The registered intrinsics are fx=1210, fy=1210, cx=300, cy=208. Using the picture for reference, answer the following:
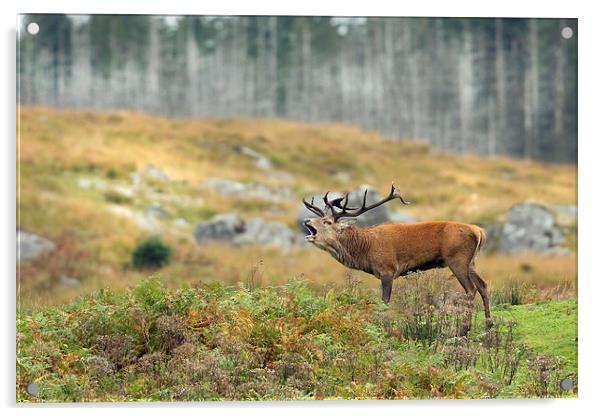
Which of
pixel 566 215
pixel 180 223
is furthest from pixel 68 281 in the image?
pixel 566 215

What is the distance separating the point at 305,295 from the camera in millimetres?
15047

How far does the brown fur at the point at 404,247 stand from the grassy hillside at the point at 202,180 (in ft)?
9.61

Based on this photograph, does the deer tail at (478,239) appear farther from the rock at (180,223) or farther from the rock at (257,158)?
the rock at (257,158)

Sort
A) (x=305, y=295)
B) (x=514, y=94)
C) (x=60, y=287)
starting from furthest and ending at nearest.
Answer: (x=60, y=287), (x=514, y=94), (x=305, y=295)

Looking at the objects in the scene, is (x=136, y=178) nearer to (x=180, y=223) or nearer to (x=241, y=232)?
(x=180, y=223)

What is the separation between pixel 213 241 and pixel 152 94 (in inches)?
152

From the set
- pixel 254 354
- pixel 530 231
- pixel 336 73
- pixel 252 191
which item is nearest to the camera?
pixel 254 354

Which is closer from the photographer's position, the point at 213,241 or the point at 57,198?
the point at 57,198

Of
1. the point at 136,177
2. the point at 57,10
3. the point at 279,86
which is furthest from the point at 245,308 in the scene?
the point at 136,177

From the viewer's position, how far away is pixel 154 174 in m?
21.2

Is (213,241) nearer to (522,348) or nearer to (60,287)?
(60,287)

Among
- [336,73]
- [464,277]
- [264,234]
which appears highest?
[336,73]

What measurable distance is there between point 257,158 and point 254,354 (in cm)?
906

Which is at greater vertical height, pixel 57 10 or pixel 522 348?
pixel 57 10
